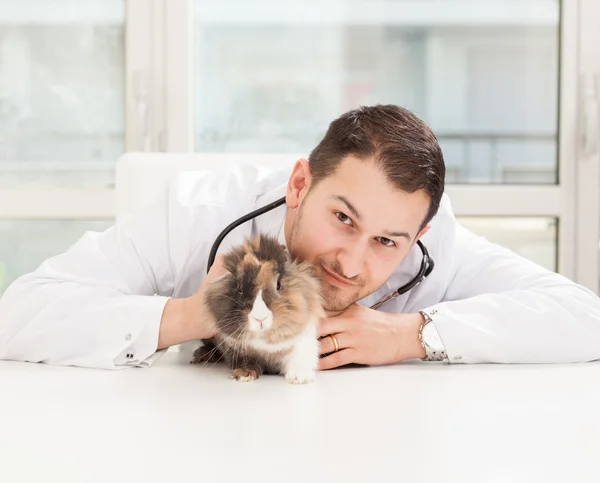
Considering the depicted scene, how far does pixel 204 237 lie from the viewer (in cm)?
160

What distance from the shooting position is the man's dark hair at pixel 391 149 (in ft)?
4.42

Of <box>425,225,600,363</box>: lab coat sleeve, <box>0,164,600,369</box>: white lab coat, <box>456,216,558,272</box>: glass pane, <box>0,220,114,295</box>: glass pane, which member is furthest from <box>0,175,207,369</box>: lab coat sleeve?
<box>456,216,558,272</box>: glass pane

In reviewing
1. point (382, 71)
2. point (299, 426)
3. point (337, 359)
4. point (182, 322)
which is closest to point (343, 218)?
point (337, 359)

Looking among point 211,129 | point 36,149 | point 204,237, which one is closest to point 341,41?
point 211,129

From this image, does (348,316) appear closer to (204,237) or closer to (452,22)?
(204,237)

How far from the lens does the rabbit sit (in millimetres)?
1090

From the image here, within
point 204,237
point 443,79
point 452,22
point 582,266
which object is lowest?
point 582,266

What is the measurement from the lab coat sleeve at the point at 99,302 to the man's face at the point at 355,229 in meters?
0.34

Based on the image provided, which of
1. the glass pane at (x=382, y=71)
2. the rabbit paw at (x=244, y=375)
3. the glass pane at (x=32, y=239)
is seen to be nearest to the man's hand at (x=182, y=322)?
the rabbit paw at (x=244, y=375)

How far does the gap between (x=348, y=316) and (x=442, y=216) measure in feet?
1.65

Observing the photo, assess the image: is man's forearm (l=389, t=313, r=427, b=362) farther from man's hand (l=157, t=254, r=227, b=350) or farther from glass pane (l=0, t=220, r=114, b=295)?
glass pane (l=0, t=220, r=114, b=295)

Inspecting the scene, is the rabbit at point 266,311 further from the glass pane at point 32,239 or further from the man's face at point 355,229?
the glass pane at point 32,239

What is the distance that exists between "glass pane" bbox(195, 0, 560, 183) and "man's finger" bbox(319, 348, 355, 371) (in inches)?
72.6

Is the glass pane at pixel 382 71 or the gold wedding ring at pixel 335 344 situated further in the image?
the glass pane at pixel 382 71
